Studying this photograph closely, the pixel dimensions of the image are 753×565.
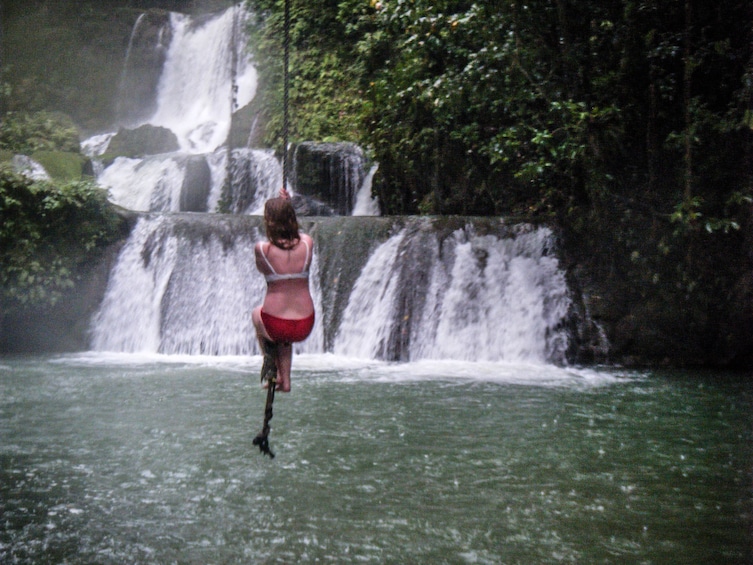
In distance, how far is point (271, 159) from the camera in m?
17.8

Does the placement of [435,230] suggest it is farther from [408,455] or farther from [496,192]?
[408,455]

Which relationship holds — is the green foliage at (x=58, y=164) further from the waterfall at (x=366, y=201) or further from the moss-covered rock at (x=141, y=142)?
the waterfall at (x=366, y=201)

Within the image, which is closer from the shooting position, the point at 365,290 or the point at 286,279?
the point at 286,279

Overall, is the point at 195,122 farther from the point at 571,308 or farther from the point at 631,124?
the point at 571,308

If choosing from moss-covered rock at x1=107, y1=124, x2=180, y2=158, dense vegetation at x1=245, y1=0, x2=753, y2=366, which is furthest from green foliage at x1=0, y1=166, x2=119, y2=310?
moss-covered rock at x1=107, y1=124, x2=180, y2=158

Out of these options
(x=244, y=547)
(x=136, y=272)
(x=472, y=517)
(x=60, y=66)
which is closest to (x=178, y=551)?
(x=244, y=547)

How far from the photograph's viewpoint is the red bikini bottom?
160 inches

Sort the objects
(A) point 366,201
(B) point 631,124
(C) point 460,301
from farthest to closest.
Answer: (A) point 366,201
(C) point 460,301
(B) point 631,124

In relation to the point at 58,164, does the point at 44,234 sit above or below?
below

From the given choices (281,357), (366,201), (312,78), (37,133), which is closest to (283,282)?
(281,357)

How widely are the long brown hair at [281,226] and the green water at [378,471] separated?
1.78 m

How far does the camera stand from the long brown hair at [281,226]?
4.12 metres

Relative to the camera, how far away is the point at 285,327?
13.3 ft

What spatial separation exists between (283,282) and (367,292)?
864 centimetres
